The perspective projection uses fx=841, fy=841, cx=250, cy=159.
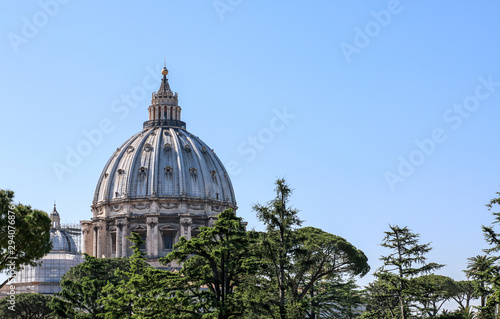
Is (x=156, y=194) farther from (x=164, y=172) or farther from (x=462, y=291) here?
(x=462, y=291)

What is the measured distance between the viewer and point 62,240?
125688mm

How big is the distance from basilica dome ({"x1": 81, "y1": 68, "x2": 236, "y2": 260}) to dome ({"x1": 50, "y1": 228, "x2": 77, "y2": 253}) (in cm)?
1002

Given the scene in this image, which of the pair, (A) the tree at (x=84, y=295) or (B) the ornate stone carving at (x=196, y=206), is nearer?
(A) the tree at (x=84, y=295)

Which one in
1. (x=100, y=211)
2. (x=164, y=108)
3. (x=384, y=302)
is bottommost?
(x=384, y=302)

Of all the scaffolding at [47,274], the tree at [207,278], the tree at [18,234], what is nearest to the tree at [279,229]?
the tree at [207,278]

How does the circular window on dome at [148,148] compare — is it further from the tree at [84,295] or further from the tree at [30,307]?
the tree at [84,295]

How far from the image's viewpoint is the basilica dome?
109 m

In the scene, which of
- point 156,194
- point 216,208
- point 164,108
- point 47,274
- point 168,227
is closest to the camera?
point 47,274

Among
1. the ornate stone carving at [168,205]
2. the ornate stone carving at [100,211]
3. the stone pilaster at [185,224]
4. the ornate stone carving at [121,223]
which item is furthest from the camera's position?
the ornate stone carving at [100,211]

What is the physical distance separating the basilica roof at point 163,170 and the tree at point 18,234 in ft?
259

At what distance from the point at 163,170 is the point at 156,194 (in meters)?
4.29

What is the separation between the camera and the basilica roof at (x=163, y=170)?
112125 mm

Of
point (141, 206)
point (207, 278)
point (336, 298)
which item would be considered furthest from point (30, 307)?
point (141, 206)

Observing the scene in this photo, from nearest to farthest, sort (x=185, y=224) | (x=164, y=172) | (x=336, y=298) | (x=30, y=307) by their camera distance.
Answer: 1. (x=336, y=298)
2. (x=30, y=307)
3. (x=185, y=224)
4. (x=164, y=172)
